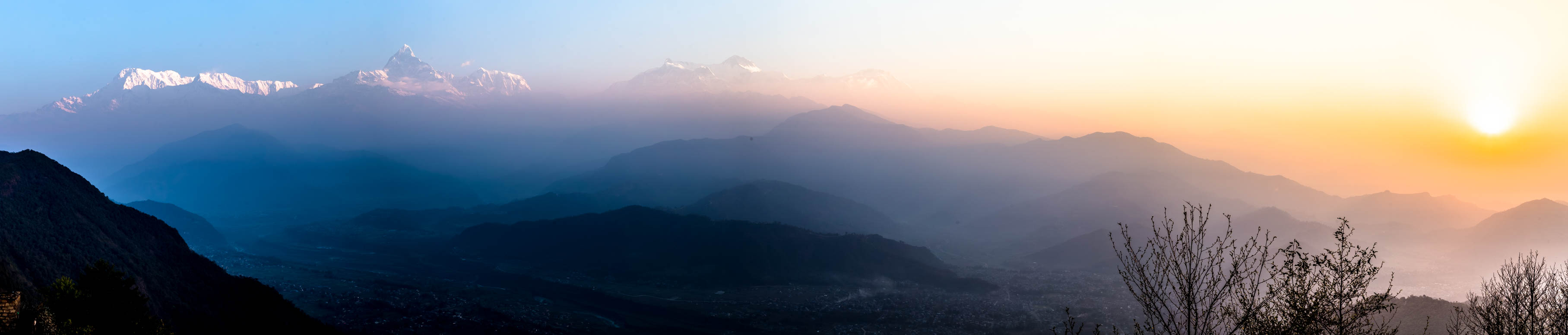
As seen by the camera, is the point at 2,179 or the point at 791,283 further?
the point at 791,283

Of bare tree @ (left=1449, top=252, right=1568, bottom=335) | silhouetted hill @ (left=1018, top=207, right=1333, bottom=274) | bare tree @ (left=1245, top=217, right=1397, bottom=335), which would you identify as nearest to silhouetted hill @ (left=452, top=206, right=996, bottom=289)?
silhouetted hill @ (left=1018, top=207, right=1333, bottom=274)

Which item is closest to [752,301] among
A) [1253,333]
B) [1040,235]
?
[1253,333]

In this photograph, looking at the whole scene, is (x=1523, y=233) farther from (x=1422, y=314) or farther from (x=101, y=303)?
(x=101, y=303)

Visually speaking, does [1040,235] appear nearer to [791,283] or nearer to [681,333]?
[791,283]

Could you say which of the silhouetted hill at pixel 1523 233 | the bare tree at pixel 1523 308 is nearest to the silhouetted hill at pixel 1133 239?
the silhouetted hill at pixel 1523 233

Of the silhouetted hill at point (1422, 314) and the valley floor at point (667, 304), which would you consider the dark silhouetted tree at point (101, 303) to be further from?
the silhouetted hill at point (1422, 314)

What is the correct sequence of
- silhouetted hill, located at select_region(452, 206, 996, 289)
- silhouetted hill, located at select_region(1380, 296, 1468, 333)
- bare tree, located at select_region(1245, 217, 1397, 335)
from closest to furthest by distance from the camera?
bare tree, located at select_region(1245, 217, 1397, 335) < silhouetted hill, located at select_region(1380, 296, 1468, 333) < silhouetted hill, located at select_region(452, 206, 996, 289)

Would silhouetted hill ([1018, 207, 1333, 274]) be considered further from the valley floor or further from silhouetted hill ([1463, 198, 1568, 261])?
silhouetted hill ([1463, 198, 1568, 261])
